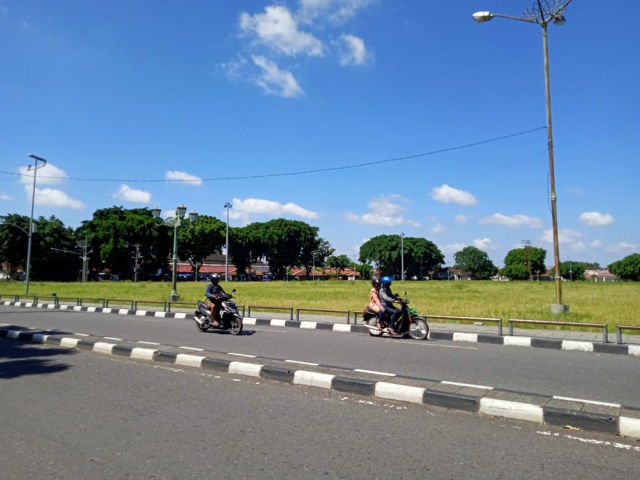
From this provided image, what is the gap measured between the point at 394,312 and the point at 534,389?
5377 millimetres

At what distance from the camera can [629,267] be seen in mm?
125062

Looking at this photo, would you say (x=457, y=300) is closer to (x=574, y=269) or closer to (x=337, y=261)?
(x=337, y=261)

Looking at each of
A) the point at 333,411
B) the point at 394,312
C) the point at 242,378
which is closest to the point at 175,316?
the point at 394,312

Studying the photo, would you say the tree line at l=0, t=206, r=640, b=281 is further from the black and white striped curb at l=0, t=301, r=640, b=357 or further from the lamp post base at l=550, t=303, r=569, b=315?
the lamp post base at l=550, t=303, r=569, b=315

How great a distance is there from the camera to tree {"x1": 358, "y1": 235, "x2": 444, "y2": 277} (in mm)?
107625

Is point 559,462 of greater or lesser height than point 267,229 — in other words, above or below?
below

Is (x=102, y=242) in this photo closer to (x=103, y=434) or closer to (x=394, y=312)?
(x=394, y=312)

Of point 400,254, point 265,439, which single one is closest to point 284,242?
point 400,254

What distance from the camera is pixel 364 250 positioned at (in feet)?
376

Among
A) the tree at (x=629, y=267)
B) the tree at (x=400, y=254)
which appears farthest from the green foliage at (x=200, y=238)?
the tree at (x=629, y=267)

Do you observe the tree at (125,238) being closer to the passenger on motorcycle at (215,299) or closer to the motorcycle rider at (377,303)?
the passenger on motorcycle at (215,299)

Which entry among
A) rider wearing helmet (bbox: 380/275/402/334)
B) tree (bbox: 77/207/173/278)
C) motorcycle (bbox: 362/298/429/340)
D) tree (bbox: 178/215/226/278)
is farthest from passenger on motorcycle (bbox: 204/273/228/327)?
tree (bbox: 178/215/226/278)

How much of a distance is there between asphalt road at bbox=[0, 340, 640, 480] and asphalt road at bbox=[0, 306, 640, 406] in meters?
1.90

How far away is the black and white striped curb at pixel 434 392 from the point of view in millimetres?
4652
